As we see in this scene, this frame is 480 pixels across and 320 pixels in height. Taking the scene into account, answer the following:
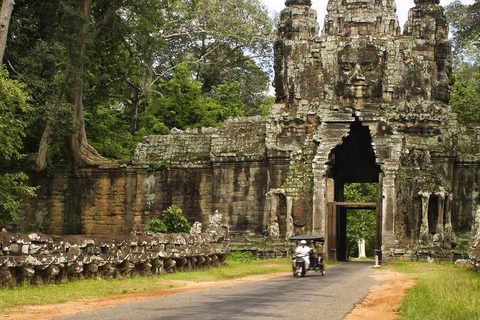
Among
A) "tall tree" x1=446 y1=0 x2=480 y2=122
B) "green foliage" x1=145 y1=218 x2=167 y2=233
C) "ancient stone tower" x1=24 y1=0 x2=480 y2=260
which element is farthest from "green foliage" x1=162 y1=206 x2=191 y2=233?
"tall tree" x1=446 y1=0 x2=480 y2=122

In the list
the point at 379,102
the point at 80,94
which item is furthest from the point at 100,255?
the point at 80,94

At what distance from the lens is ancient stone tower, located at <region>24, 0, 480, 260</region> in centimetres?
3111

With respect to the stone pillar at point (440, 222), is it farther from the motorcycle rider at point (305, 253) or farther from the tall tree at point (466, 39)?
the tall tree at point (466, 39)

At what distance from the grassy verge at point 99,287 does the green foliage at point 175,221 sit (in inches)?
220

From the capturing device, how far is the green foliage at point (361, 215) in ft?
186

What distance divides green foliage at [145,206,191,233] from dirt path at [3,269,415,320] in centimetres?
1009

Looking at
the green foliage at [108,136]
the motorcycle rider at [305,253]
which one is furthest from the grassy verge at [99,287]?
the green foliage at [108,136]

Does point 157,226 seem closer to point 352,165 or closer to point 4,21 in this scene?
point 4,21

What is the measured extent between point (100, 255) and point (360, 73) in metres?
15.8

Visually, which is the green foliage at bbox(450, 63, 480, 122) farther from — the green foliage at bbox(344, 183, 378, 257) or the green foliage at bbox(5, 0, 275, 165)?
the green foliage at bbox(5, 0, 275, 165)

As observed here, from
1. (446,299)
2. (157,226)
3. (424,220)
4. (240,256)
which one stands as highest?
(424,220)

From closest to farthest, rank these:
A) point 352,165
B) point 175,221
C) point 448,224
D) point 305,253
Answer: point 305,253 < point 448,224 < point 175,221 < point 352,165

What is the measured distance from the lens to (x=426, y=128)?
32.1 meters

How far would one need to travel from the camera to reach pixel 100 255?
19.7 m
